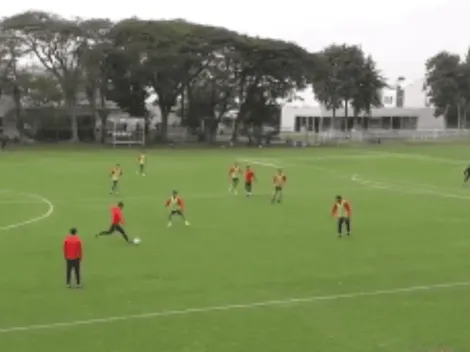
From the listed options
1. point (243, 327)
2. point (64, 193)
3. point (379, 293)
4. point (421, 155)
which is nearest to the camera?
point (243, 327)

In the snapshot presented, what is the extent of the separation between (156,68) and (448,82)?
4753 cm

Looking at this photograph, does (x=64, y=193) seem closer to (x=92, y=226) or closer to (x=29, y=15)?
(x=92, y=226)

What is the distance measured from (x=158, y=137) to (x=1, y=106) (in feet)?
69.3

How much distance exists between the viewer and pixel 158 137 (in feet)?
305

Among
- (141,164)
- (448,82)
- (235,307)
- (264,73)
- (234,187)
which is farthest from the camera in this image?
(448,82)

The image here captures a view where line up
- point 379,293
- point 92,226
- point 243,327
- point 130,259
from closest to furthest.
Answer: point 243,327 → point 379,293 → point 130,259 → point 92,226

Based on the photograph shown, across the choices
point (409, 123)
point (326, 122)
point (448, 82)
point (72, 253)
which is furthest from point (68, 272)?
point (326, 122)

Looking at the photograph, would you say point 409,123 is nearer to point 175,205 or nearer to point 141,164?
point 141,164

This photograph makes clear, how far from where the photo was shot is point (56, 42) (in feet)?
273

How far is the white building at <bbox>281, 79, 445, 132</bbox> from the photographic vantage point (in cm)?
12394

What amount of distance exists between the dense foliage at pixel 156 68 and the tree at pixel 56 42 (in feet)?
0.38

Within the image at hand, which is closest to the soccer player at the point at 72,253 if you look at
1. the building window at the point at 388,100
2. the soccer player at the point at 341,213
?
the soccer player at the point at 341,213

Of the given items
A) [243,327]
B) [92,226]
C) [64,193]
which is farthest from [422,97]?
[243,327]

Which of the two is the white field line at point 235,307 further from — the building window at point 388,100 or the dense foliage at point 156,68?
the building window at point 388,100
